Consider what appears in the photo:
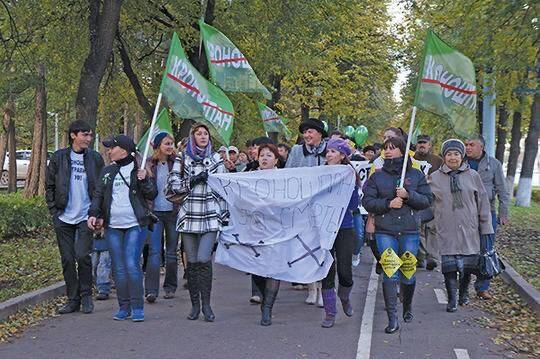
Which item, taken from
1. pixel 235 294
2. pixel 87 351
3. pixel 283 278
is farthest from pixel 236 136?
pixel 87 351

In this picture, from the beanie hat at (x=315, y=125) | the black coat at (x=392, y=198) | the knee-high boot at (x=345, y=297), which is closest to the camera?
the black coat at (x=392, y=198)

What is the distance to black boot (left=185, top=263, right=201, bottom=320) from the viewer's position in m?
7.42

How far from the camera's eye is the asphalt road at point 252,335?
635 cm

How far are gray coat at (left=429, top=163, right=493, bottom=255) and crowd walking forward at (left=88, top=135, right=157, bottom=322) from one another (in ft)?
10.3

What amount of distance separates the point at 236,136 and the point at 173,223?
12781 millimetres

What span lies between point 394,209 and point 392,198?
10cm

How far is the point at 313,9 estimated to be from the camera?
1612 cm

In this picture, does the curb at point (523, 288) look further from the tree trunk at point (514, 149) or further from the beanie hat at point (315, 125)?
the tree trunk at point (514, 149)

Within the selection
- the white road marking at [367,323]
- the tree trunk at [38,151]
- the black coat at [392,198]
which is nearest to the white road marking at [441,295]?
the white road marking at [367,323]

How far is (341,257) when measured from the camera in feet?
24.5

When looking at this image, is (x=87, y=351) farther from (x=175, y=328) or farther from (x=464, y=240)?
(x=464, y=240)

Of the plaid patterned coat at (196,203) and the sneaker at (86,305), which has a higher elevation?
the plaid patterned coat at (196,203)

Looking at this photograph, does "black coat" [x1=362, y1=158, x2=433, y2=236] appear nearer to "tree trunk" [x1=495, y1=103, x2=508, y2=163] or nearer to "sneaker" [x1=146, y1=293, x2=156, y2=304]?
"sneaker" [x1=146, y1=293, x2=156, y2=304]

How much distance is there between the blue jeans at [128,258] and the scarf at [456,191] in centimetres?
334
